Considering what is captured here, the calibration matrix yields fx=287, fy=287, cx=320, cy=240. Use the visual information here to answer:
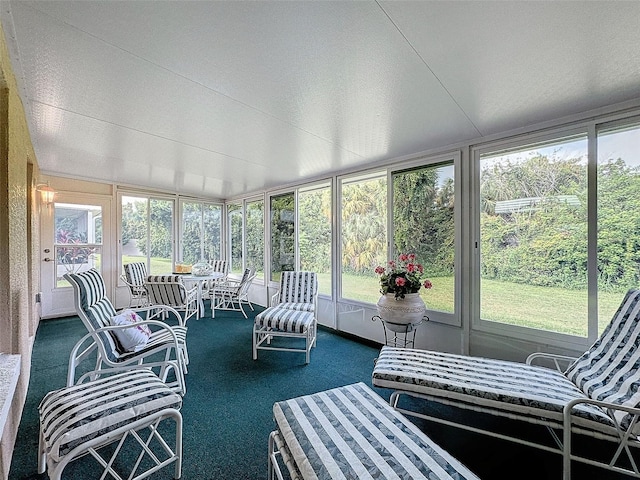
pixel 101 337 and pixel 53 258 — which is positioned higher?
pixel 53 258

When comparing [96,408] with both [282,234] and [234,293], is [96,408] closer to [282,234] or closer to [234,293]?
[234,293]

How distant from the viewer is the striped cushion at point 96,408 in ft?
4.36

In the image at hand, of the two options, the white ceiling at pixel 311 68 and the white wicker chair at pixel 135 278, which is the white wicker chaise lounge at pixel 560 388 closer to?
the white ceiling at pixel 311 68

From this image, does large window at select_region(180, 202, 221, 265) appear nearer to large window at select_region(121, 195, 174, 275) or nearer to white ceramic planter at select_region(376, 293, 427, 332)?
large window at select_region(121, 195, 174, 275)

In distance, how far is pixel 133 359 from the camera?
238 centimetres

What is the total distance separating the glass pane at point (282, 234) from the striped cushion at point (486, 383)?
3389mm

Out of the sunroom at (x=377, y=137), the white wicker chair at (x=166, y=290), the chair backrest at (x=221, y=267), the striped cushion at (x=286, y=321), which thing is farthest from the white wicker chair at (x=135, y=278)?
the striped cushion at (x=286, y=321)

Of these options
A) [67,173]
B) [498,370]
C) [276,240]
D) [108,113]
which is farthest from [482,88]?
[67,173]

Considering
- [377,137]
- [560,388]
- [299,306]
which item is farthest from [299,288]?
[560,388]

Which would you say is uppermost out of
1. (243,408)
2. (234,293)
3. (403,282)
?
(403,282)

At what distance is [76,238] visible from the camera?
5.12m

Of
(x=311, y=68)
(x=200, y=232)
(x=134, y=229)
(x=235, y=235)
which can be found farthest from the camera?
(x=235, y=235)

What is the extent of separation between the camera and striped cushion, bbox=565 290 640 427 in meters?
1.66

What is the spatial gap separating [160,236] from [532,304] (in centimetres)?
647
